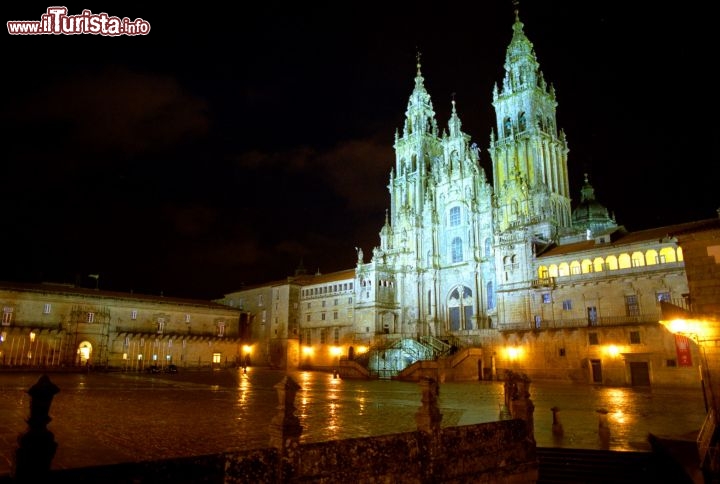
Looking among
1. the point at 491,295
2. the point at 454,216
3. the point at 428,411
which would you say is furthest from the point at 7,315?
the point at 428,411

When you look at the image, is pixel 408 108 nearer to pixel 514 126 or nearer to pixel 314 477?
pixel 514 126

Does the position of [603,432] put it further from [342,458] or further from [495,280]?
[495,280]

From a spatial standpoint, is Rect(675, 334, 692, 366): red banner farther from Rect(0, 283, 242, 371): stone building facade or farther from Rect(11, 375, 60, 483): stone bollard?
Rect(0, 283, 242, 371): stone building facade

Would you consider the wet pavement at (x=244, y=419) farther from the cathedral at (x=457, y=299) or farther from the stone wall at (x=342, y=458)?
the cathedral at (x=457, y=299)

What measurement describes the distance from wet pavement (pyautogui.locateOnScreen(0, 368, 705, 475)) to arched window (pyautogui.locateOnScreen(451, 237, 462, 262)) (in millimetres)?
32909

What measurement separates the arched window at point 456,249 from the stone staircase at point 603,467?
1863 inches

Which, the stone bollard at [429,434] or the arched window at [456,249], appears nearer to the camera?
the stone bollard at [429,434]

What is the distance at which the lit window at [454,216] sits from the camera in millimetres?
62188

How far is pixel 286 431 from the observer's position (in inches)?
376

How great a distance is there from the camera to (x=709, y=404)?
1775 centimetres

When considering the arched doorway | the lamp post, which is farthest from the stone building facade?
the lamp post

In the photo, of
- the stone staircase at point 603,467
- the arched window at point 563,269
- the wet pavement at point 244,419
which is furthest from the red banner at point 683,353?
Result: the arched window at point 563,269

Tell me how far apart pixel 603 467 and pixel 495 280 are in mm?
40583

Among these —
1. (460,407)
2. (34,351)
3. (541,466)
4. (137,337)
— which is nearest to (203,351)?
(137,337)
